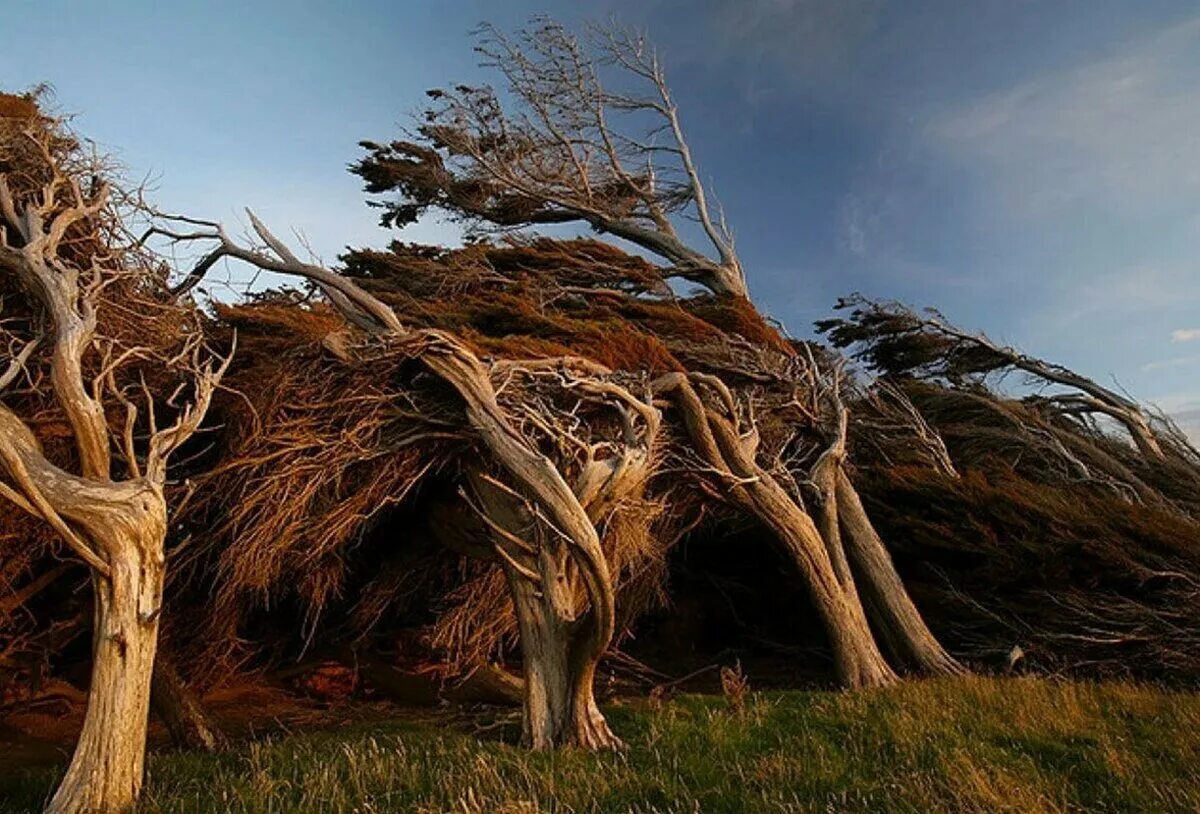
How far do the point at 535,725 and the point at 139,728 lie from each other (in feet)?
10.1

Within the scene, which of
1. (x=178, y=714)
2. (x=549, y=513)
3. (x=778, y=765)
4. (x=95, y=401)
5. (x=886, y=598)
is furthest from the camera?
(x=886, y=598)

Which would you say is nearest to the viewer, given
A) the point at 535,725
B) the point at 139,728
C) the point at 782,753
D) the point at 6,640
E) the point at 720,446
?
the point at 139,728

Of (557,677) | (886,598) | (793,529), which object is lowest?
(557,677)

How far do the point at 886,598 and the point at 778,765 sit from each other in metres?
6.26

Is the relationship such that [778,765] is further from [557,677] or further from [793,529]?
[793,529]

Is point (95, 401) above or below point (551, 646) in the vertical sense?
above

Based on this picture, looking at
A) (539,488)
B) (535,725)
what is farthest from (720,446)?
(535,725)

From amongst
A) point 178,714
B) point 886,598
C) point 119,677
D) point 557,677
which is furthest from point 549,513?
point 886,598

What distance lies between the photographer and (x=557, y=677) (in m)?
7.13

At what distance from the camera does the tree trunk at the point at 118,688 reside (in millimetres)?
5027

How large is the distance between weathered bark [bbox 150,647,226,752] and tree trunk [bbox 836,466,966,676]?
8281 millimetres

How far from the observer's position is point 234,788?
546 cm

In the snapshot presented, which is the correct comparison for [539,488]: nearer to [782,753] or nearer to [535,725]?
[535,725]

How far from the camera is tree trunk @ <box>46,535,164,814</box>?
5027mm
